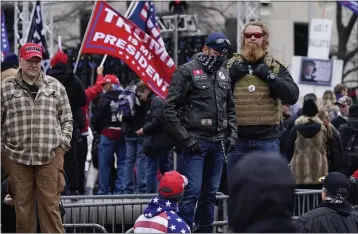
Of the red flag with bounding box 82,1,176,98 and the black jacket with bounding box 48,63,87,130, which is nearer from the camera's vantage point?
the black jacket with bounding box 48,63,87,130

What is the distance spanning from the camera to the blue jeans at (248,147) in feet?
30.7

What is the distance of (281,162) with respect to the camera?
15.8 feet

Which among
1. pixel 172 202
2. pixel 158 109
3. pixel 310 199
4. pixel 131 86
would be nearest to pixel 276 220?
pixel 172 202

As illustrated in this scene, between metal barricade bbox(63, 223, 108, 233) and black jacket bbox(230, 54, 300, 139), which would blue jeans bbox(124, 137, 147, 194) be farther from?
black jacket bbox(230, 54, 300, 139)

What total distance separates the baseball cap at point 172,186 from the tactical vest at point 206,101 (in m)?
0.86

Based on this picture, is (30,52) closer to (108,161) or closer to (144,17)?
(108,161)

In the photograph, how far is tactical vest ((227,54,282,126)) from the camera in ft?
30.6

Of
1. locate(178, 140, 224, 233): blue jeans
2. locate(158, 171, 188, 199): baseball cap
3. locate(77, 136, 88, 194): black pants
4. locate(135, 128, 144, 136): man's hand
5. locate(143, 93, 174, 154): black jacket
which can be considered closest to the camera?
locate(158, 171, 188, 199): baseball cap

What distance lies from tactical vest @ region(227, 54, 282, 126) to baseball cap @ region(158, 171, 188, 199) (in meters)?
1.15

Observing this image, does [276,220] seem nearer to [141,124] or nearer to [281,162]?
[281,162]

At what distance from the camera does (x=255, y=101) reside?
934 cm

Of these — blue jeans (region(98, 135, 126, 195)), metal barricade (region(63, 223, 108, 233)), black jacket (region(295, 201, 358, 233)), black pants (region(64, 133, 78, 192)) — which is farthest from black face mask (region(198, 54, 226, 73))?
blue jeans (region(98, 135, 126, 195))

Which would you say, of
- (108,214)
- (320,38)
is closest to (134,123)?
(108,214)

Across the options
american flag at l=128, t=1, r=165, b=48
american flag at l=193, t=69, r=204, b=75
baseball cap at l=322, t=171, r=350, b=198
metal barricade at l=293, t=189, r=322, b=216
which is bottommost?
metal barricade at l=293, t=189, r=322, b=216
